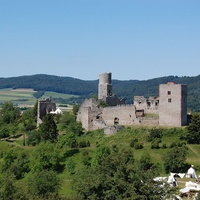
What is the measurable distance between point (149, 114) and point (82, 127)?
8.70m

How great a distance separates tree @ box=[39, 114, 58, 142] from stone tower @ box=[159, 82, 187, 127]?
46.3 ft

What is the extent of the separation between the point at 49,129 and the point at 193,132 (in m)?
19.0

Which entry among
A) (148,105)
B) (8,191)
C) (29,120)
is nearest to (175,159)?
(148,105)

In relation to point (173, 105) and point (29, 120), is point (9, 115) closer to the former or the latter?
point (29, 120)

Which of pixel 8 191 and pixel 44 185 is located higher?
pixel 8 191

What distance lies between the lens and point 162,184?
130 feet

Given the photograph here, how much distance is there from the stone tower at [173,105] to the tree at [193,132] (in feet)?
8.55

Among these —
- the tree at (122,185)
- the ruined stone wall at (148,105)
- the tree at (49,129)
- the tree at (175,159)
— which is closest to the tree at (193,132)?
the tree at (175,159)

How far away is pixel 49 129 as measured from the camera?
71.1 metres

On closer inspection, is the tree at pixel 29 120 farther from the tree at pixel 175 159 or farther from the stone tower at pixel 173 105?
the tree at pixel 175 159

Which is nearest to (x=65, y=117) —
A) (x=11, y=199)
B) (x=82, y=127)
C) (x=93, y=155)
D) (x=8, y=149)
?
(x=82, y=127)

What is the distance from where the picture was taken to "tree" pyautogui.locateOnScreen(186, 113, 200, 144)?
6134cm

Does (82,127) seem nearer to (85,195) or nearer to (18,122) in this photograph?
(18,122)

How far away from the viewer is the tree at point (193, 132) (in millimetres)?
61344
